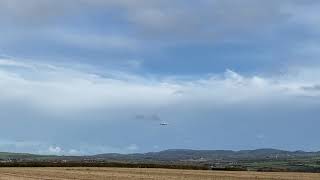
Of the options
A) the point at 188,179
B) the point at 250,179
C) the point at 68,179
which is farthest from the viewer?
the point at 250,179

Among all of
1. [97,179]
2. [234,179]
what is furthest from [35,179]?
[234,179]

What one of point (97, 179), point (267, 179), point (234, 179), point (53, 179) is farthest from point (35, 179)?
point (267, 179)

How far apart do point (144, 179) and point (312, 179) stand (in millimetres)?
18559

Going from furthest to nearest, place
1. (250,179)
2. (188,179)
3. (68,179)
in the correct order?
(250,179) < (188,179) < (68,179)

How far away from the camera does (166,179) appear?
49719mm

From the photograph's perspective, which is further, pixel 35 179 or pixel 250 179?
pixel 250 179

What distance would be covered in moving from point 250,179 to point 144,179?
11.8 metres

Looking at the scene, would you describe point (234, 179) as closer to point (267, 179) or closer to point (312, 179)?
point (267, 179)

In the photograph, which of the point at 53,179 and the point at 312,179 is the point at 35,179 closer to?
the point at 53,179

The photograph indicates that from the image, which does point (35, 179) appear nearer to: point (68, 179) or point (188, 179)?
point (68, 179)

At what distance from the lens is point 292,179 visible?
192 ft

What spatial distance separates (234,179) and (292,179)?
24.3 feet

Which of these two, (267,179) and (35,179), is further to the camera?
(267,179)

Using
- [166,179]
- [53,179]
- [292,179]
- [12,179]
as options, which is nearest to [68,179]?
[53,179]
